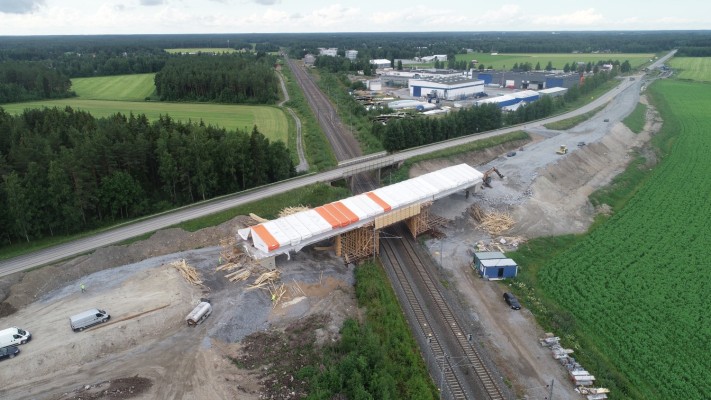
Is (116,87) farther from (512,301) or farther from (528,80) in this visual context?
(512,301)

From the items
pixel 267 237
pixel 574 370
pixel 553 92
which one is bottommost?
pixel 574 370

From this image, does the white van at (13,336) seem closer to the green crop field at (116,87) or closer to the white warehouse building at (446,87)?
the green crop field at (116,87)

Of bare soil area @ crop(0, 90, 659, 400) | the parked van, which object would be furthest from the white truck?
the parked van

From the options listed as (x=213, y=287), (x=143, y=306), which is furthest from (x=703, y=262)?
(x=143, y=306)

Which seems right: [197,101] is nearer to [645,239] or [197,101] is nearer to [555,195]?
[555,195]

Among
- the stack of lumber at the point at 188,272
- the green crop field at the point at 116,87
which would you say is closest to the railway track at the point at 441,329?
the stack of lumber at the point at 188,272

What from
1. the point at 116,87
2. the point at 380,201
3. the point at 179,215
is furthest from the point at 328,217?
the point at 116,87
